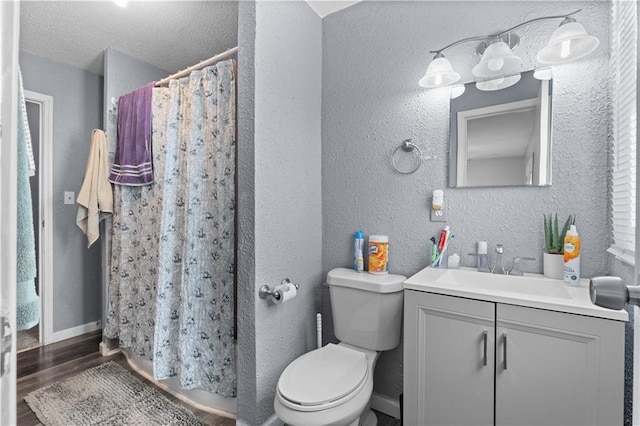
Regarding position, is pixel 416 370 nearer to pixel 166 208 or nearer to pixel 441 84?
pixel 441 84

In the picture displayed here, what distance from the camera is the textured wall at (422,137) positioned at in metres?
1.32

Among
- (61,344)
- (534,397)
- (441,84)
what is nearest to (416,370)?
(534,397)

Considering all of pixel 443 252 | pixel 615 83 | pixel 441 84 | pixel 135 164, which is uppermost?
pixel 441 84

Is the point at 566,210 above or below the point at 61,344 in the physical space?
above

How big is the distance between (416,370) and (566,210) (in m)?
0.95

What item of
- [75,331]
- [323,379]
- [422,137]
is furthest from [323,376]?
[75,331]

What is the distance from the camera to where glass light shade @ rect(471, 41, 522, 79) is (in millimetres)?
1369

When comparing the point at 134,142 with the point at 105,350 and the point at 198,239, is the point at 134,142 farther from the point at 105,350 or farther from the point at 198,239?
the point at 105,350

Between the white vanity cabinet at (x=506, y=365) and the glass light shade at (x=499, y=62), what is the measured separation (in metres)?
1.03

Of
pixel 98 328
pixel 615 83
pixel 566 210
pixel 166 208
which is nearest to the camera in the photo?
pixel 615 83

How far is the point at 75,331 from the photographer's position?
277 cm

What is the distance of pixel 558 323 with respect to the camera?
1033mm

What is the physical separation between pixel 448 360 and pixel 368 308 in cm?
46

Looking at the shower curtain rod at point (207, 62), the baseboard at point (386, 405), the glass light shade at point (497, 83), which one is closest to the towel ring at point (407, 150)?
the glass light shade at point (497, 83)
